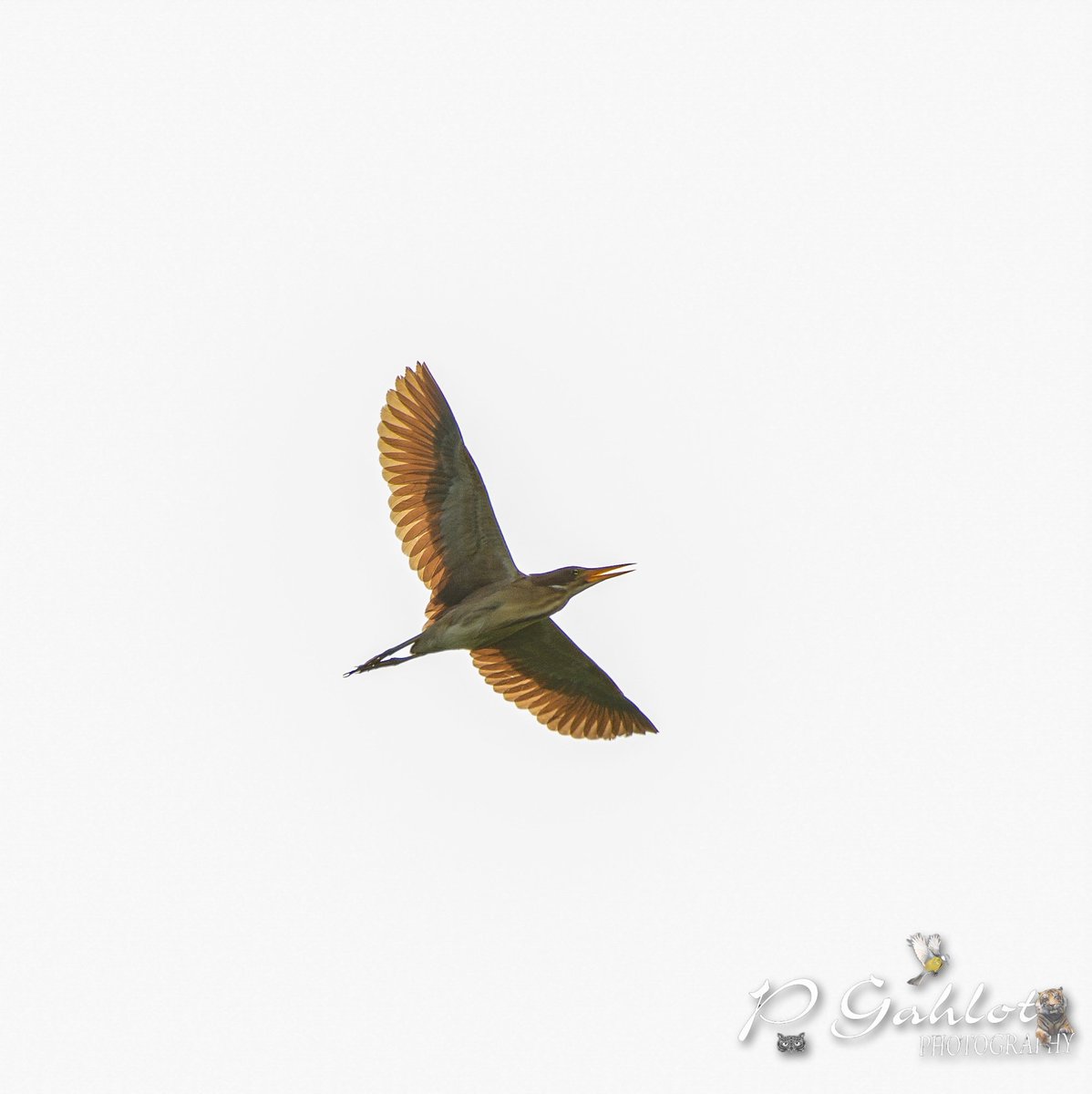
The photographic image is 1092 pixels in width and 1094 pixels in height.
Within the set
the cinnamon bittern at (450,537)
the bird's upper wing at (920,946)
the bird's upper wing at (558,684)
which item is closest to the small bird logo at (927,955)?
the bird's upper wing at (920,946)

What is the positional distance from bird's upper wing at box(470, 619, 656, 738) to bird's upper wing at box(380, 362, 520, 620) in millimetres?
972

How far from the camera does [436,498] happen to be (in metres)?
16.6

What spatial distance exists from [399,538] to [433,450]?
0.86m

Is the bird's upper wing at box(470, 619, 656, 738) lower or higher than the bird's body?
lower

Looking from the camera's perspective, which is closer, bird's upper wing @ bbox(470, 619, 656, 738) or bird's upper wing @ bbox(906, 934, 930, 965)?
bird's upper wing @ bbox(906, 934, 930, 965)

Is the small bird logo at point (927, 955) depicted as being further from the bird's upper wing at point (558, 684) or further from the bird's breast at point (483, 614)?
the bird's breast at point (483, 614)

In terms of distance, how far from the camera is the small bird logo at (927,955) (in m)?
16.7

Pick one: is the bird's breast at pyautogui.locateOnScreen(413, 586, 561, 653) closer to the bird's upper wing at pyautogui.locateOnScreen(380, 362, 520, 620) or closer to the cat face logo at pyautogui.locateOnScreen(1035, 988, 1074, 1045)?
the bird's upper wing at pyautogui.locateOnScreen(380, 362, 520, 620)

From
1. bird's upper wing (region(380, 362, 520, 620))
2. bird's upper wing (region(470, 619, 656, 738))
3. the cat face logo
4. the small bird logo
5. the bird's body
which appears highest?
bird's upper wing (region(380, 362, 520, 620))

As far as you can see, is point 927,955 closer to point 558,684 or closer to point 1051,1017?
point 1051,1017

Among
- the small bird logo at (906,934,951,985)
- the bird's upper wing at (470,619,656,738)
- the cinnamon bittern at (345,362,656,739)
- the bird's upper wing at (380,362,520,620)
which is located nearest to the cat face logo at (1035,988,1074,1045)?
the small bird logo at (906,934,951,985)

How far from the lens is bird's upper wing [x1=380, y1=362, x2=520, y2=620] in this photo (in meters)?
16.5

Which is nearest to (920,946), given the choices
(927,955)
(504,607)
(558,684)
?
(927,955)

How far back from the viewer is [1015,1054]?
16000 millimetres
